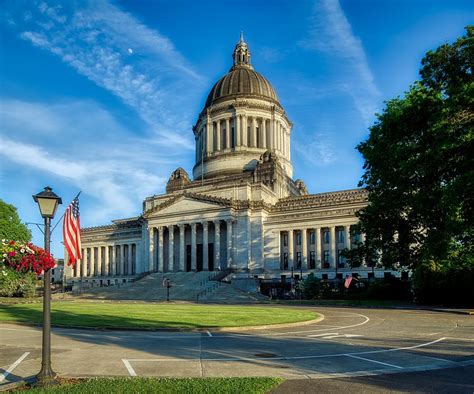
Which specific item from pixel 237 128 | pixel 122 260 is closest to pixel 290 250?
pixel 237 128

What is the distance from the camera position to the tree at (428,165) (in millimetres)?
30219

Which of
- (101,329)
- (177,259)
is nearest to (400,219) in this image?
(101,329)

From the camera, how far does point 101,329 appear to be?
2136 centimetres

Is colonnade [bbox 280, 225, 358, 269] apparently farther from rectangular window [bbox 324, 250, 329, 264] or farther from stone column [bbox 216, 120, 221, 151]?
stone column [bbox 216, 120, 221, 151]

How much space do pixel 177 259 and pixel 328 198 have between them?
93.2 ft

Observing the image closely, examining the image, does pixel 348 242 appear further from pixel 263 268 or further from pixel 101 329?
pixel 101 329

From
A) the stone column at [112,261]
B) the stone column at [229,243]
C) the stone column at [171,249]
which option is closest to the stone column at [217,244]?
the stone column at [229,243]

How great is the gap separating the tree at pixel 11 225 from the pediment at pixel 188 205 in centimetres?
2193

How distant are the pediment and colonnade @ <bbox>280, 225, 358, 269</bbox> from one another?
1192cm

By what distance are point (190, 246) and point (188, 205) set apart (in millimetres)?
7321

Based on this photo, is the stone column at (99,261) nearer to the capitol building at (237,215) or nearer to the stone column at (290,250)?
the capitol building at (237,215)

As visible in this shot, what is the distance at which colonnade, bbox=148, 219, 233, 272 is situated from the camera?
248 ft

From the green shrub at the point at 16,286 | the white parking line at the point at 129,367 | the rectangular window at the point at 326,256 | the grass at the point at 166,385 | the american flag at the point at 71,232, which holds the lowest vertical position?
the green shrub at the point at 16,286

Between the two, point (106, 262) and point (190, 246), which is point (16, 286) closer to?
point (190, 246)
